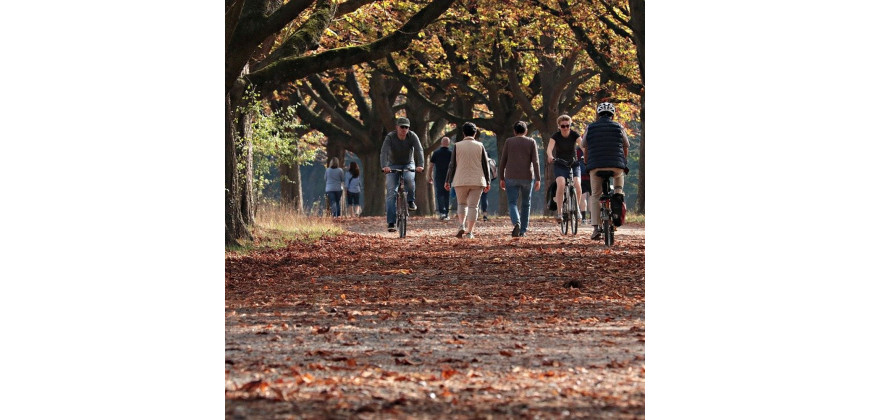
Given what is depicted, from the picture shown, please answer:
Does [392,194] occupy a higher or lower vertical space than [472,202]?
higher

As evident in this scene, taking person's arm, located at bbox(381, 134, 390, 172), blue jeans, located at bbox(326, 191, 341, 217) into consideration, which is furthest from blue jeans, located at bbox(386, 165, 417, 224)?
blue jeans, located at bbox(326, 191, 341, 217)

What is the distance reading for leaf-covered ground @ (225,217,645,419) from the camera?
19.8 ft

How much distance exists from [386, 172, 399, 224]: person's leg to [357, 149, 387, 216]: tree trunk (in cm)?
1386

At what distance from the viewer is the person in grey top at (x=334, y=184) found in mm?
32031

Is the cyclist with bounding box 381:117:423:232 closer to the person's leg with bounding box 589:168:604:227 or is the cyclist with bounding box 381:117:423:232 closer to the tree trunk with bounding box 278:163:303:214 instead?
the person's leg with bounding box 589:168:604:227

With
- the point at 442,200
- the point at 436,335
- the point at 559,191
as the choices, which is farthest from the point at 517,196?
the point at 436,335

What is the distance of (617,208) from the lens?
1631 cm

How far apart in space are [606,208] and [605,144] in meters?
1.05

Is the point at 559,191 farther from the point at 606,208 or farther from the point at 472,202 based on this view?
the point at 606,208

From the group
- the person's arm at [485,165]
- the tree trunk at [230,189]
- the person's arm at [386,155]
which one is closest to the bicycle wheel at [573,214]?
the person's arm at [485,165]
